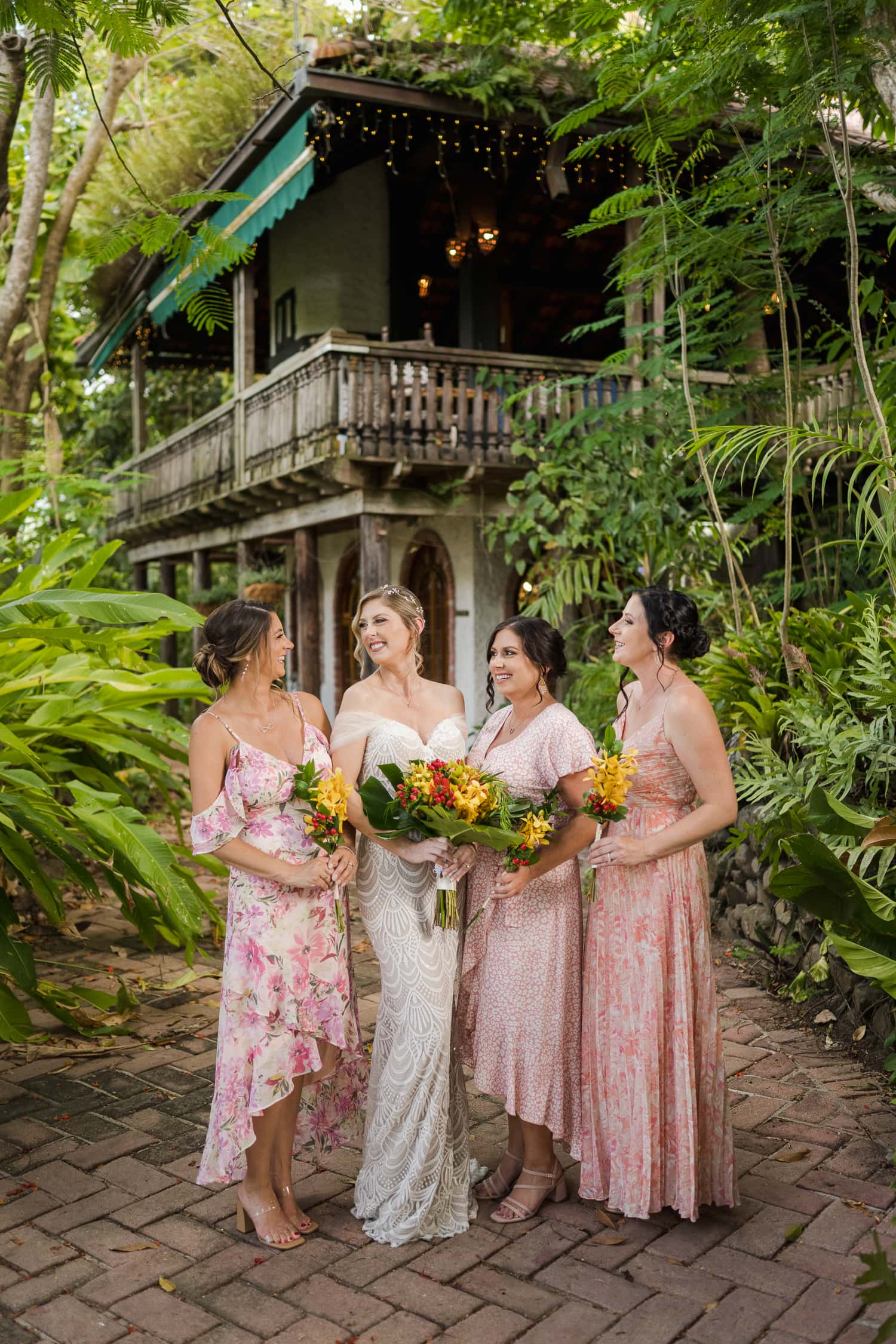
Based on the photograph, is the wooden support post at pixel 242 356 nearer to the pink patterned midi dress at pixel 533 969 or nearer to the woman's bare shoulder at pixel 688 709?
the pink patterned midi dress at pixel 533 969

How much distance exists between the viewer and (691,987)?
3199 millimetres

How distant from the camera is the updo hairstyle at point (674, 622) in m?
3.31

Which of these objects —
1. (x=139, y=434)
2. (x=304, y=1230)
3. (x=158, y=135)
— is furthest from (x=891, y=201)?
(x=139, y=434)

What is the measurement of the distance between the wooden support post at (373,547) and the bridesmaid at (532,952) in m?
7.62

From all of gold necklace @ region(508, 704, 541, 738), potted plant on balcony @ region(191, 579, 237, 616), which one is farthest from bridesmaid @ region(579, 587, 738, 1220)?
potted plant on balcony @ region(191, 579, 237, 616)

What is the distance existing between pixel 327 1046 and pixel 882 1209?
166cm

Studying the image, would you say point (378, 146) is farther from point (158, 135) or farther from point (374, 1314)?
point (374, 1314)

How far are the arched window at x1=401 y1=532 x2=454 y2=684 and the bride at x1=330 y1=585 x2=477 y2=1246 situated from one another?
888cm

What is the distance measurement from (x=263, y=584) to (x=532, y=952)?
Answer: 36.5 feet

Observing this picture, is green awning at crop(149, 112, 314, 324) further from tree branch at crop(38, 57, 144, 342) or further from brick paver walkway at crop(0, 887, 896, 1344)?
brick paver walkway at crop(0, 887, 896, 1344)

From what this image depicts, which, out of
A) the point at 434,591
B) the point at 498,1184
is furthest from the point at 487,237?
the point at 498,1184

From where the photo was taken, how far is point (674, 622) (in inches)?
130

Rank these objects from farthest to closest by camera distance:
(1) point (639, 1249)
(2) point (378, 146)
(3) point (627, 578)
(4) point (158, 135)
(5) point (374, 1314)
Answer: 1. (4) point (158, 135)
2. (2) point (378, 146)
3. (3) point (627, 578)
4. (1) point (639, 1249)
5. (5) point (374, 1314)

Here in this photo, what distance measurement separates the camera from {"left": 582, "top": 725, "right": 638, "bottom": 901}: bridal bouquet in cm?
306
